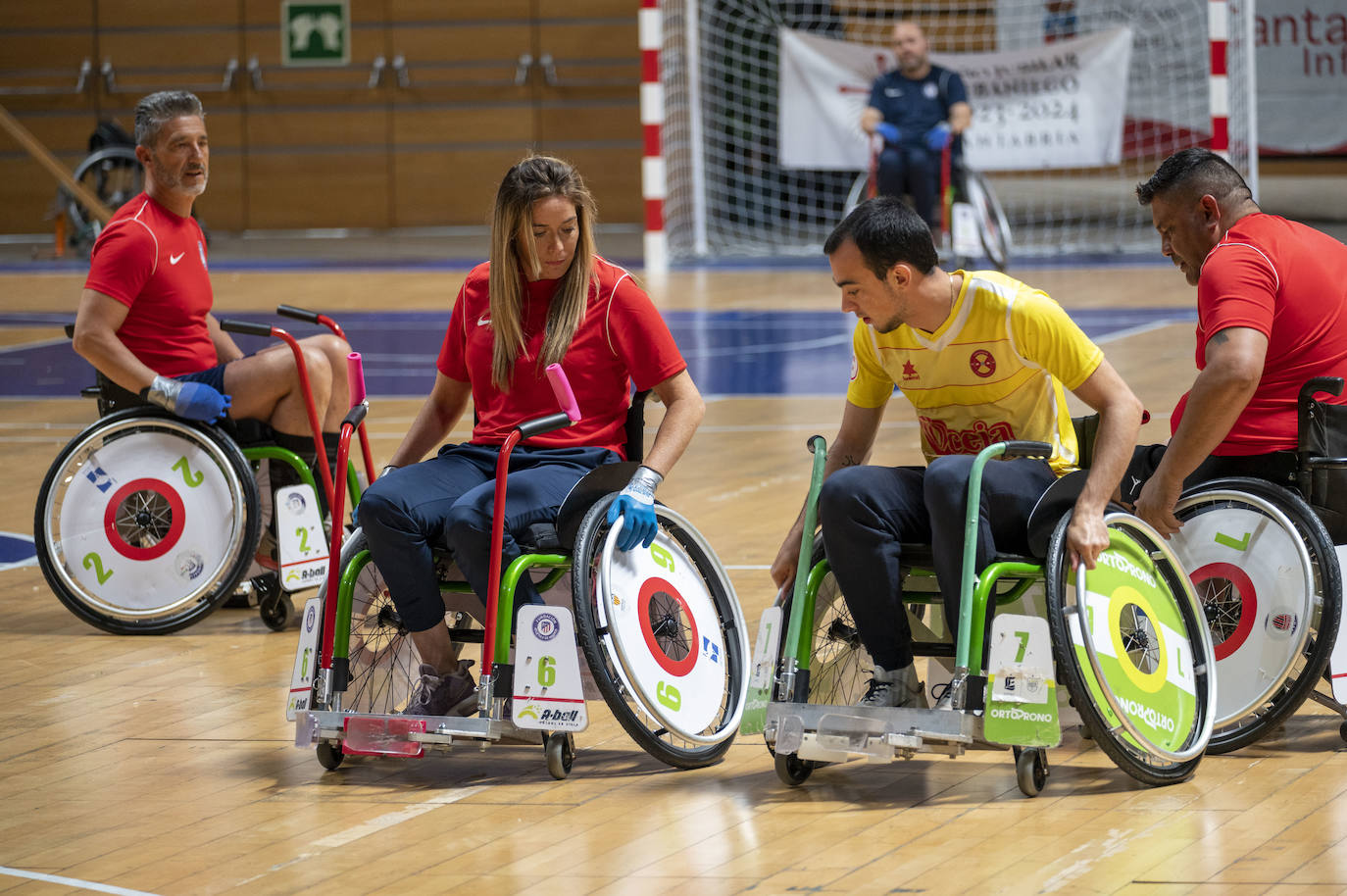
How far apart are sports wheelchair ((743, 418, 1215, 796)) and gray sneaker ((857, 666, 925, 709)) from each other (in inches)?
3.0

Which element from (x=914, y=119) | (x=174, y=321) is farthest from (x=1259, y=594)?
(x=914, y=119)

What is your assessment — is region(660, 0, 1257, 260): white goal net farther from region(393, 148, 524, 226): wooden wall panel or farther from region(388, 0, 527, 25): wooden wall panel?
region(388, 0, 527, 25): wooden wall panel

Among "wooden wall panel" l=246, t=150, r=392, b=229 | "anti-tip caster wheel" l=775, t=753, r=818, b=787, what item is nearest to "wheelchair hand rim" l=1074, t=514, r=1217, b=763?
"anti-tip caster wheel" l=775, t=753, r=818, b=787

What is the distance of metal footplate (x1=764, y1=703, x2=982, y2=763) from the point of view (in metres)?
3.53

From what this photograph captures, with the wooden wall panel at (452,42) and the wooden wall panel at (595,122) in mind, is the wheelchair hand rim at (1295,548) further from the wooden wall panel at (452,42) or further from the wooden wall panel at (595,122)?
the wooden wall panel at (452,42)

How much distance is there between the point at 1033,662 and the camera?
3.50m

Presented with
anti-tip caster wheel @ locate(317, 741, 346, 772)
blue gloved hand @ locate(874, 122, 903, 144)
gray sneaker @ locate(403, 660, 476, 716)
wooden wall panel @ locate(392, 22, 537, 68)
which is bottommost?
anti-tip caster wheel @ locate(317, 741, 346, 772)

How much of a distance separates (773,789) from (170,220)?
2679 mm

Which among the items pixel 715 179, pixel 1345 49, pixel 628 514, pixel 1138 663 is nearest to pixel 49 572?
pixel 628 514

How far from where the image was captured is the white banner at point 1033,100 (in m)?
14.4

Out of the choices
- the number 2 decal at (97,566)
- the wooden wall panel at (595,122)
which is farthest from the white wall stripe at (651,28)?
the number 2 decal at (97,566)

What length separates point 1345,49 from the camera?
15656 mm

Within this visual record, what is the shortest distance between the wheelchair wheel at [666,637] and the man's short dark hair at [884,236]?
2.25 ft

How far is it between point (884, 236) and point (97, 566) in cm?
264
